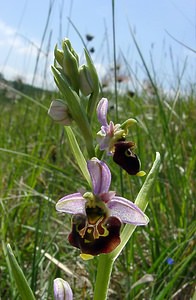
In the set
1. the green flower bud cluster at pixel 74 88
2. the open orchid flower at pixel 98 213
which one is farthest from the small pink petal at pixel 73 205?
the green flower bud cluster at pixel 74 88

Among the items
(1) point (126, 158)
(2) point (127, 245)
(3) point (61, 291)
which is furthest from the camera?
(2) point (127, 245)

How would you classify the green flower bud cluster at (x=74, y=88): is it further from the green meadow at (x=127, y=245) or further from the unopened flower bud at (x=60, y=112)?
the green meadow at (x=127, y=245)

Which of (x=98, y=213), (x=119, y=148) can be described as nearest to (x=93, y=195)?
(x=98, y=213)

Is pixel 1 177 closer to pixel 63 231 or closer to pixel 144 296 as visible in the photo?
pixel 63 231

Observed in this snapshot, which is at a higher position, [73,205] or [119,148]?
[119,148]

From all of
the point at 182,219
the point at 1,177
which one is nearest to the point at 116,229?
the point at 182,219

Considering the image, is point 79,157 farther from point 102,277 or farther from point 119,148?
point 102,277

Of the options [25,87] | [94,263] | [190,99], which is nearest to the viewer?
[94,263]
